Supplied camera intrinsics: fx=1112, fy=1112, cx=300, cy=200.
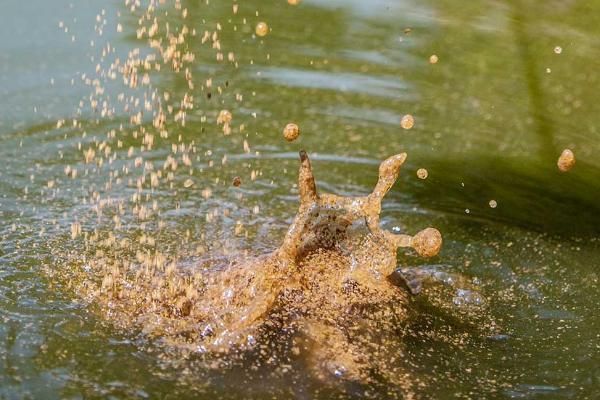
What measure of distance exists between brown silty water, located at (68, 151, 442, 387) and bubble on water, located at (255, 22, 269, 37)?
70.4 inches

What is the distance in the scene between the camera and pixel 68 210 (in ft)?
11.2

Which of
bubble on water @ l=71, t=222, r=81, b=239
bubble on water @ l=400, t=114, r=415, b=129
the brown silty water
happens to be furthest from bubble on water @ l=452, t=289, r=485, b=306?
bubble on water @ l=400, t=114, r=415, b=129

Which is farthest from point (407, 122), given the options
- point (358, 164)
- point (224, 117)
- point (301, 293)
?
point (301, 293)

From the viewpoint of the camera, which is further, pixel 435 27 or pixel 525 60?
pixel 435 27

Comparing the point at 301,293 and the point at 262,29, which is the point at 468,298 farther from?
the point at 262,29

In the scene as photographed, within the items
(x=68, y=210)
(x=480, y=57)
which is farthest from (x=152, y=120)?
(x=480, y=57)

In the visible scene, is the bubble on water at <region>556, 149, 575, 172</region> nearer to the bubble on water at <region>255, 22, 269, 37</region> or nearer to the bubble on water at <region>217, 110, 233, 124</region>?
the bubble on water at <region>217, 110, 233, 124</region>

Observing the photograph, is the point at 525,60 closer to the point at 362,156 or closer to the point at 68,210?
the point at 362,156

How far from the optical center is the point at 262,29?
15.6 ft

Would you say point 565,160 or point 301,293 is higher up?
point 565,160

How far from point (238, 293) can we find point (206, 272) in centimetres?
18

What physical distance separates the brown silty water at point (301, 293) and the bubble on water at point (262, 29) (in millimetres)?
1788

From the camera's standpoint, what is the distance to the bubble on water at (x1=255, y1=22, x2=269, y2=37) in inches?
187

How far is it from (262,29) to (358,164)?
1.12m
